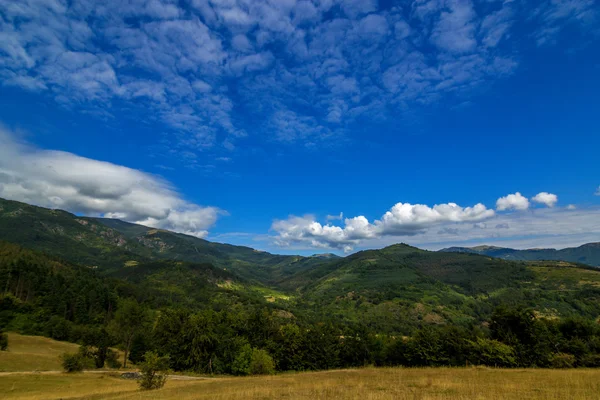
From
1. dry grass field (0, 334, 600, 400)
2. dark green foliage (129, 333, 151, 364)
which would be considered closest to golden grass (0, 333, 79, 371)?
dry grass field (0, 334, 600, 400)

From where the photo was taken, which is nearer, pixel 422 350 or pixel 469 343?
pixel 469 343

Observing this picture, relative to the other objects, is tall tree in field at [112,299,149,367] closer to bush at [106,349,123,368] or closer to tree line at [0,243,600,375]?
tree line at [0,243,600,375]

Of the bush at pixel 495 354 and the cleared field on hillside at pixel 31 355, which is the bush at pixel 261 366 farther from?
the bush at pixel 495 354

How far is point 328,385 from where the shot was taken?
80.9 feet

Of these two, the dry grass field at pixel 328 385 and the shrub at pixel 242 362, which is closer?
the dry grass field at pixel 328 385

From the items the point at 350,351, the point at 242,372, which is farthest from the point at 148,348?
the point at 350,351

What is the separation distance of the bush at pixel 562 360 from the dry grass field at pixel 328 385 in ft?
97.5

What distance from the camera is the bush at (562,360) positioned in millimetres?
54750

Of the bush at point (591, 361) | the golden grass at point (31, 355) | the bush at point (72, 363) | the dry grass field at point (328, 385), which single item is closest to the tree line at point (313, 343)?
the bush at point (591, 361)

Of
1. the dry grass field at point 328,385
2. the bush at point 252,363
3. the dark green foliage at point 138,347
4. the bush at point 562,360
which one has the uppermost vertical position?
the dry grass field at point 328,385

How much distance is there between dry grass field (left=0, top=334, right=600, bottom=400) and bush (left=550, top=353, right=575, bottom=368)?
2971cm

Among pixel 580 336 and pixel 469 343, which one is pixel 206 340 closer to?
pixel 469 343

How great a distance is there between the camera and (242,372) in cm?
6894

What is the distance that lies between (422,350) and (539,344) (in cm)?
2384
